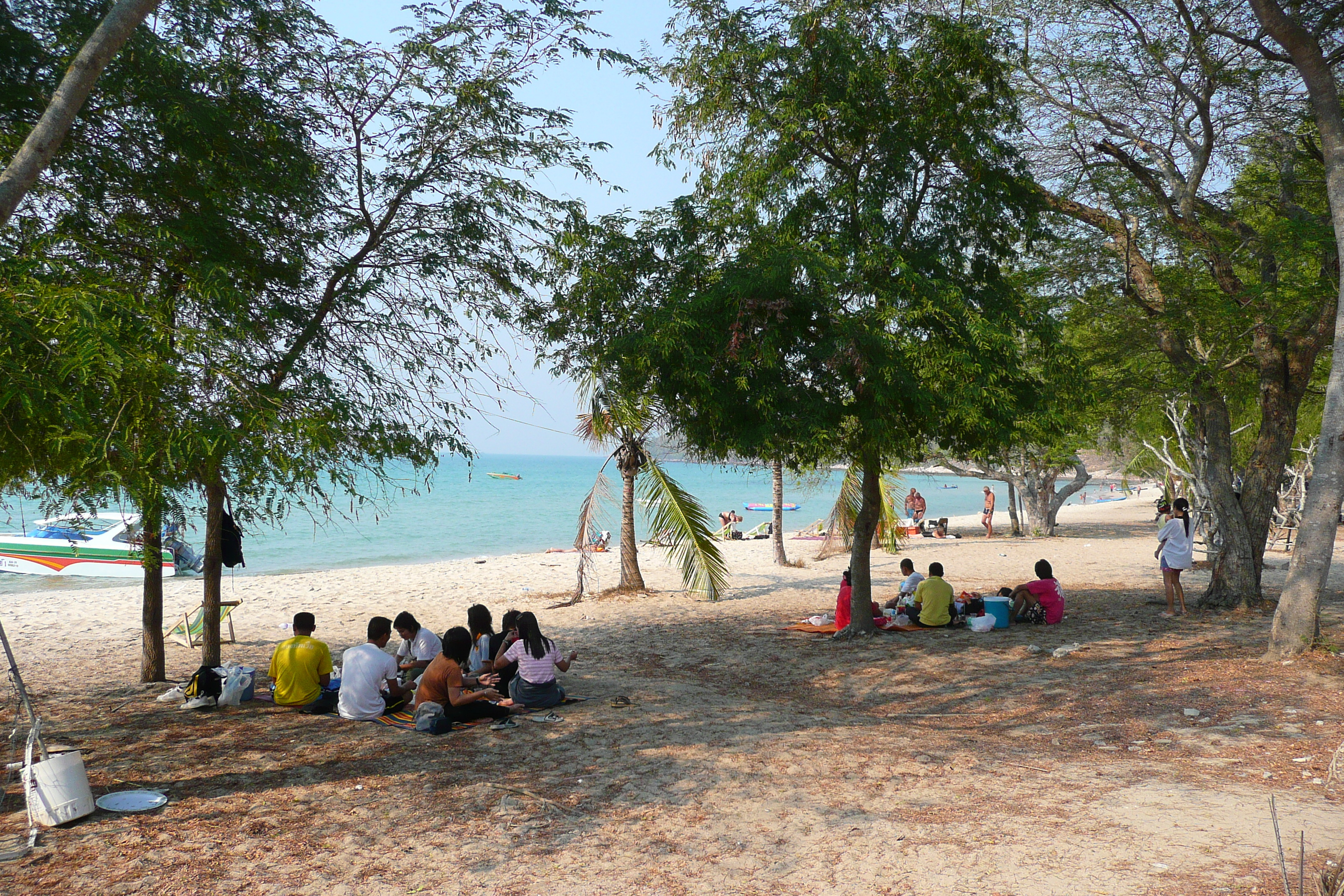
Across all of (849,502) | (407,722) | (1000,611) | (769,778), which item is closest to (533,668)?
(407,722)

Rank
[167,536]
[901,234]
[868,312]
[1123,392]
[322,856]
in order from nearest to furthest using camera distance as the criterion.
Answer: [322,856]
[167,536]
[868,312]
[901,234]
[1123,392]

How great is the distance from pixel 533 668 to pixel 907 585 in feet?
22.5

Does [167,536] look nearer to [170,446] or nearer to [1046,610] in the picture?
[170,446]

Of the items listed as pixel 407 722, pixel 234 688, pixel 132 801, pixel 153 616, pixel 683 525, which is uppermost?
A: pixel 683 525

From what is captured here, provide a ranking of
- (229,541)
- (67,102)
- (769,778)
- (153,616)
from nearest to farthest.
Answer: (67,102) < (769,778) < (153,616) < (229,541)

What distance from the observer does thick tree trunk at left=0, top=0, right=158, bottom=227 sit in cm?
440

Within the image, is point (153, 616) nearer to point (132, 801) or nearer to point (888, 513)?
point (132, 801)

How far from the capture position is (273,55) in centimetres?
757

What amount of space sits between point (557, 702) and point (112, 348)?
4877 mm

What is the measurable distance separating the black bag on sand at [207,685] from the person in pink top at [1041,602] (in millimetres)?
9664

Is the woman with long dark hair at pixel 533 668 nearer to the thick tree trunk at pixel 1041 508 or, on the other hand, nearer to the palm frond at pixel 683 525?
the palm frond at pixel 683 525

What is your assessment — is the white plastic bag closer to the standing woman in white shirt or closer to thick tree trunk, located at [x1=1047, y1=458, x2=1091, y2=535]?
the standing woman in white shirt

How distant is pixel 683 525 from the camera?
1238cm

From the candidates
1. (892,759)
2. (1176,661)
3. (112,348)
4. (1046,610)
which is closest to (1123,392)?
(1046,610)
